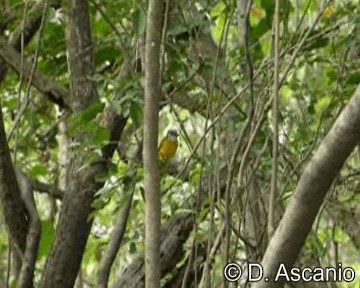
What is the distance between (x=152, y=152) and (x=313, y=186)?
0.35 metres

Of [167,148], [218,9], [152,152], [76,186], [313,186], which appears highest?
[218,9]

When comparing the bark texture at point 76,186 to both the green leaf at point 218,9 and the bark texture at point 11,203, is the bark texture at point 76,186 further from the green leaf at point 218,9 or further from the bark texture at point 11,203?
the green leaf at point 218,9

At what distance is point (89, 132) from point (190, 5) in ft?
1.07

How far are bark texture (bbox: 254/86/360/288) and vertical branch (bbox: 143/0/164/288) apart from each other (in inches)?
10.6

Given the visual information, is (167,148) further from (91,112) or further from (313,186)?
(313,186)

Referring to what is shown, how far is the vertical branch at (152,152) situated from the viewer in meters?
1.17

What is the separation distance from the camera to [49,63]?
2.44 m

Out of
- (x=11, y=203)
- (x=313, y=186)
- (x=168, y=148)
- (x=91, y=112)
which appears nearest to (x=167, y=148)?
(x=168, y=148)

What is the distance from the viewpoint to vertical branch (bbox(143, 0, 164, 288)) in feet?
3.83

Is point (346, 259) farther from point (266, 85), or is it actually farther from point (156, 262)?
point (156, 262)

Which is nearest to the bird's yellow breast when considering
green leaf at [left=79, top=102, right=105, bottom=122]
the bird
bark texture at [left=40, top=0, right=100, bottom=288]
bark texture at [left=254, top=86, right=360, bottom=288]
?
the bird

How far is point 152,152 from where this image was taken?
3.90 feet

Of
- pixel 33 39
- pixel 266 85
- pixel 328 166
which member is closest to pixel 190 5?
pixel 266 85

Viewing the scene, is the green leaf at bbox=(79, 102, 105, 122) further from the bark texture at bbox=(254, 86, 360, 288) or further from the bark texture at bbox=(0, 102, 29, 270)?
the bark texture at bbox=(254, 86, 360, 288)
